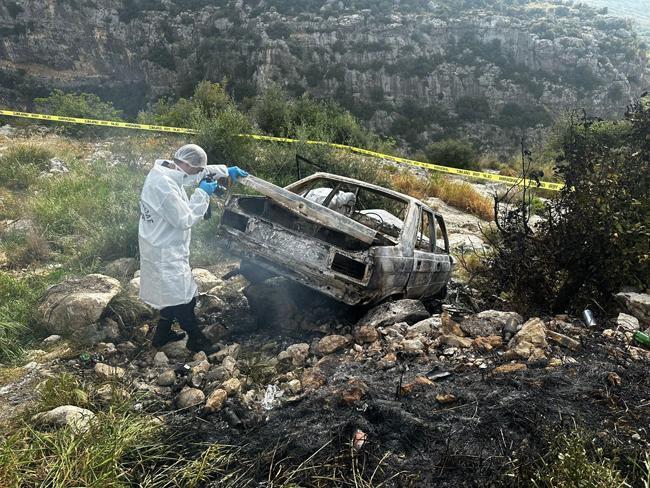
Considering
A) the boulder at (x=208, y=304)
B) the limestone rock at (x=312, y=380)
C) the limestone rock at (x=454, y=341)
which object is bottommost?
the boulder at (x=208, y=304)

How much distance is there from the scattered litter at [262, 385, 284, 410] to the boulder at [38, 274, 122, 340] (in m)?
1.76

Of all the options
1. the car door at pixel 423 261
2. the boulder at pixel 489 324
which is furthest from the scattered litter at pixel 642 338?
the car door at pixel 423 261

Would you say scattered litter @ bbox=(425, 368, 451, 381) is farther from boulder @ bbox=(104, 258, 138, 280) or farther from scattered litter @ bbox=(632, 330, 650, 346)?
boulder @ bbox=(104, 258, 138, 280)

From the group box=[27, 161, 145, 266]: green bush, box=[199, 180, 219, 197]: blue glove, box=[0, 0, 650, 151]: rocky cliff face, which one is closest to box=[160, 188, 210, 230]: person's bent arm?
box=[199, 180, 219, 197]: blue glove

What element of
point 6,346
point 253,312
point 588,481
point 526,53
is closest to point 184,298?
point 253,312

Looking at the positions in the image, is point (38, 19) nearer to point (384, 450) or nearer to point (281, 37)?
point (281, 37)

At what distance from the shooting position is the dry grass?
11938 mm

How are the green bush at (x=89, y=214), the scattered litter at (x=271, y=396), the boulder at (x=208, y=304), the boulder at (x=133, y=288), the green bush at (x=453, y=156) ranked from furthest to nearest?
the green bush at (x=453, y=156), the green bush at (x=89, y=214), the boulder at (x=208, y=304), the boulder at (x=133, y=288), the scattered litter at (x=271, y=396)

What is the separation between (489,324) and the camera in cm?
399

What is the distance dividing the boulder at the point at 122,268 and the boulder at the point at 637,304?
17.2 ft

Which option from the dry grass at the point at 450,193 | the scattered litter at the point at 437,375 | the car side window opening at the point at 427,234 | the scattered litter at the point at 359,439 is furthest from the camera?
the dry grass at the point at 450,193

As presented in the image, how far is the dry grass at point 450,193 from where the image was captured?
11.9m

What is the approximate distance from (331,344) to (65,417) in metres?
1.94

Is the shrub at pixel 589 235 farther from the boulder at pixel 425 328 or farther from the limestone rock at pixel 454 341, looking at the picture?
the limestone rock at pixel 454 341
